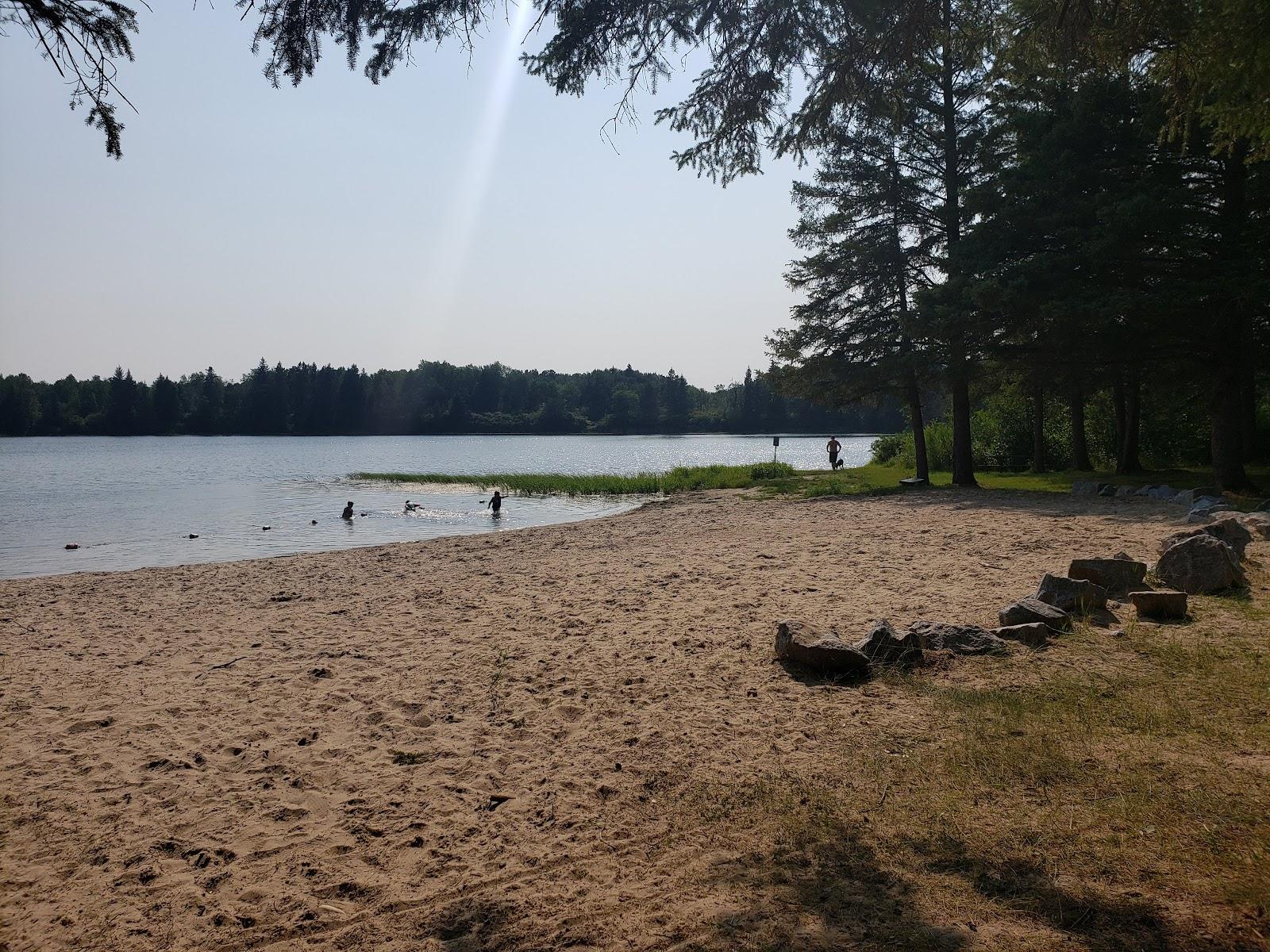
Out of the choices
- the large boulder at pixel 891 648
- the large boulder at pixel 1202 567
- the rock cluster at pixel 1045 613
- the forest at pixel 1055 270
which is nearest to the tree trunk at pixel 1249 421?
the forest at pixel 1055 270

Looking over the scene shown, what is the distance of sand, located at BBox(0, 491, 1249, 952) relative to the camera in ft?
11.7

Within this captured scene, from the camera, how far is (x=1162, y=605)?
6953 millimetres

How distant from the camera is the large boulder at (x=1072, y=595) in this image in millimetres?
7234

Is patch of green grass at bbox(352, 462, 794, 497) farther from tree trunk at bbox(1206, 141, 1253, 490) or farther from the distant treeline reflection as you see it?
the distant treeline reflection

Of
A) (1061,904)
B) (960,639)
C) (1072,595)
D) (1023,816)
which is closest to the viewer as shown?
(1061,904)

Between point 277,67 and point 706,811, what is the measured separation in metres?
5.14

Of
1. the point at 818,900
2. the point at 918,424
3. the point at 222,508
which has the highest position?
the point at 918,424

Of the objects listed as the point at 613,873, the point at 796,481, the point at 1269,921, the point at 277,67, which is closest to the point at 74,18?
the point at 277,67

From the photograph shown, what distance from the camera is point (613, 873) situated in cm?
372

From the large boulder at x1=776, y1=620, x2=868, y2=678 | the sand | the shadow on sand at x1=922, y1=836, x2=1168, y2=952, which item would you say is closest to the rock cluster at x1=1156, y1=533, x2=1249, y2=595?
the sand

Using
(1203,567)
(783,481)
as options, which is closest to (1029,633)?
(1203,567)

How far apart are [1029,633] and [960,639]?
0.60m

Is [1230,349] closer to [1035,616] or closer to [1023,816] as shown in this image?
[1035,616]

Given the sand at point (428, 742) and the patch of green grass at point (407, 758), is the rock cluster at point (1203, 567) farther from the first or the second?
the patch of green grass at point (407, 758)
